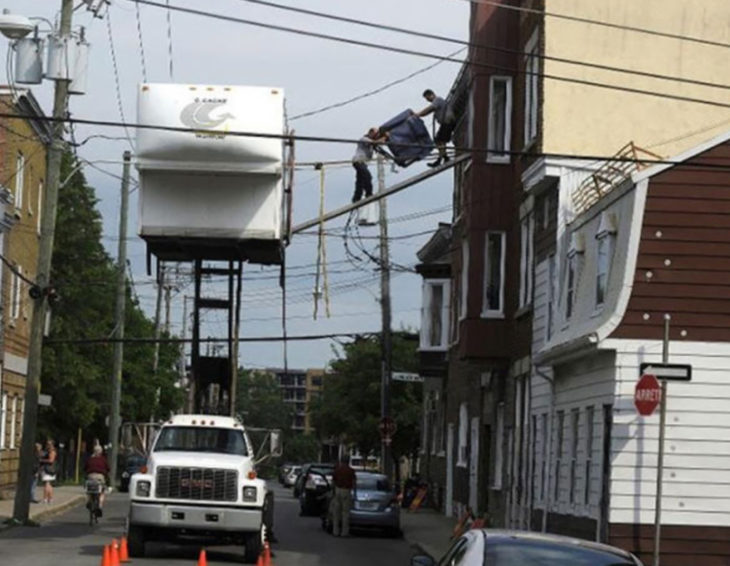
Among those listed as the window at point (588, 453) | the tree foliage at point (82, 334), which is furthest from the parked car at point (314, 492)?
the tree foliage at point (82, 334)

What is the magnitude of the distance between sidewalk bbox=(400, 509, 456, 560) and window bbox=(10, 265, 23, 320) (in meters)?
13.1

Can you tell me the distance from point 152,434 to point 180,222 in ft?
17.7

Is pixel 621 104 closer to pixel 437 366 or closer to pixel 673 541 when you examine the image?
pixel 673 541

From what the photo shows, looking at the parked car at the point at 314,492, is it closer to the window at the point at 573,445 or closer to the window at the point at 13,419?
the window at the point at 13,419

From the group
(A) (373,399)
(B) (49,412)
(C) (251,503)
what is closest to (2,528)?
(C) (251,503)

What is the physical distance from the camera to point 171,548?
29.6 m

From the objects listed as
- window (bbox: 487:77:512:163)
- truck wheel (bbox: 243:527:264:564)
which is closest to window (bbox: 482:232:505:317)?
window (bbox: 487:77:512:163)

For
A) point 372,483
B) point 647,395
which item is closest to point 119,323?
point 372,483

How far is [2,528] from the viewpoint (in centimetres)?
3372

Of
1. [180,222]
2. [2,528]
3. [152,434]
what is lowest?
[2,528]

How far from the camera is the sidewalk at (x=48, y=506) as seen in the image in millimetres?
38656

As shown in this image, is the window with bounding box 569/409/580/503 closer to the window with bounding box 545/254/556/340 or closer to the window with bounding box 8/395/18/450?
the window with bounding box 545/254/556/340

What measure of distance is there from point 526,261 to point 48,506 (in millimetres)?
17145

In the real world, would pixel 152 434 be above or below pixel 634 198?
below
